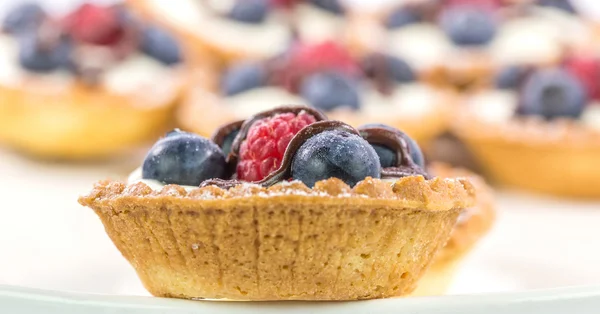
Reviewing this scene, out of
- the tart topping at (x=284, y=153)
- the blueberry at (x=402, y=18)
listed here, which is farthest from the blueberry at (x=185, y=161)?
the blueberry at (x=402, y=18)

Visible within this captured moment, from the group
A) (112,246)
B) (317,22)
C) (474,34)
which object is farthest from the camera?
(317,22)

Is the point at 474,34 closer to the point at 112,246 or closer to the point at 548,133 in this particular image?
the point at 548,133

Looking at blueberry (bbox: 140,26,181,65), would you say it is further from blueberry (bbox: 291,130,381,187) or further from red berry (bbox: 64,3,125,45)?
blueberry (bbox: 291,130,381,187)

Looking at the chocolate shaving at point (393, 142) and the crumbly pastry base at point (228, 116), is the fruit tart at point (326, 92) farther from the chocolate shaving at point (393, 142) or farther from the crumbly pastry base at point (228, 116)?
the chocolate shaving at point (393, 142)

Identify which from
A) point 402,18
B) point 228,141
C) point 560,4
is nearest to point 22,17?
point 402,18

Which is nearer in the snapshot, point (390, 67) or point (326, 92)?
point (326, 92)

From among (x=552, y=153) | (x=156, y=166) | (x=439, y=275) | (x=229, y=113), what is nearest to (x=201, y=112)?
(x=229, y=113)
